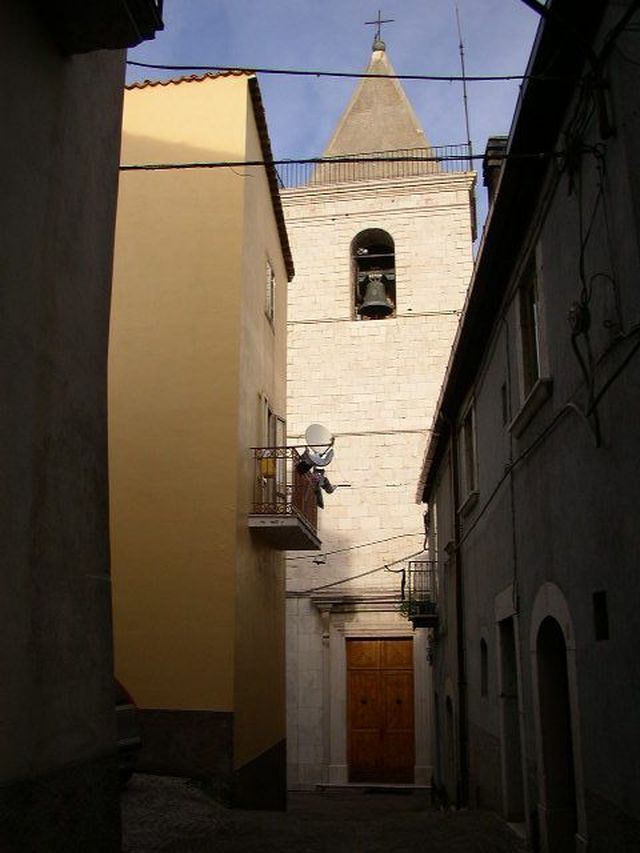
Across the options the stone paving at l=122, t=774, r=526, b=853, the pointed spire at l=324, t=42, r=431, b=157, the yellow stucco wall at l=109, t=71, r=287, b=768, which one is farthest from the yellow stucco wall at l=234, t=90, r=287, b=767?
the pointed spire at l=324, t=42, r=431, b=157

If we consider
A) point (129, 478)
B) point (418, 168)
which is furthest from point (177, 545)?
point (418, 168)

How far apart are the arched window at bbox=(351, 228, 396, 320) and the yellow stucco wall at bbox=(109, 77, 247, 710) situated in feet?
36.7

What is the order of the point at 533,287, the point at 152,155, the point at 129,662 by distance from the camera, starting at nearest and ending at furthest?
the point at 533,287
the point at 129,662
the point at 152,155

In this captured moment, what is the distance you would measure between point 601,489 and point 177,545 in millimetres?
6828

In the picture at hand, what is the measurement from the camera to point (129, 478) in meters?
11.9

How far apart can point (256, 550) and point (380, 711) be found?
34.7 feet

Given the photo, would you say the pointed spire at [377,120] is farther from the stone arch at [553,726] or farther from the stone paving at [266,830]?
the stone arch at [553,726]

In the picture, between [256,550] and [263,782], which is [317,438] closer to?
[256,550]

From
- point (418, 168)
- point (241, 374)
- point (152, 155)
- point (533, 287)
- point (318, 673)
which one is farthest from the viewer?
point (418, 168)

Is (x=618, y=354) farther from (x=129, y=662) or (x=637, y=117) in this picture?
(x=129, y=662)

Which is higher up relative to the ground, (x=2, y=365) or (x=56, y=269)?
(x=56, y=269)

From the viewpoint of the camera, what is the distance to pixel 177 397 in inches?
477

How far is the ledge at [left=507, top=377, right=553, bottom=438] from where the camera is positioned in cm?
→ 726

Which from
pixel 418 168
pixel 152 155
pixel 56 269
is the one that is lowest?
pixel 56 269
